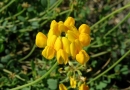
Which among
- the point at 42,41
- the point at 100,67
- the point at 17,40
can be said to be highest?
the point at 17,40

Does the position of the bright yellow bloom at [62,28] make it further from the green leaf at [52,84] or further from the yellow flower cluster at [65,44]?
the green leaf at [52,84]

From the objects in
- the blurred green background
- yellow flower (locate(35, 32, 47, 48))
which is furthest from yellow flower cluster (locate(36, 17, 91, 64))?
the blurred green background

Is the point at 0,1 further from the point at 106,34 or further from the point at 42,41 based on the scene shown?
the point at 42,41

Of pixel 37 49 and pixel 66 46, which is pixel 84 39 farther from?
pixel 37 49

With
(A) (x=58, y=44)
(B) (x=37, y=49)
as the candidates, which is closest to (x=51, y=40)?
(A) (x=58, y=44)

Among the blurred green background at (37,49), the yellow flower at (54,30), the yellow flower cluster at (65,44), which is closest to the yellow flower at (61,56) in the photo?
the yellow flower cluster at (65,44)

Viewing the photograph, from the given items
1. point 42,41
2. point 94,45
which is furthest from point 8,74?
point 42,41

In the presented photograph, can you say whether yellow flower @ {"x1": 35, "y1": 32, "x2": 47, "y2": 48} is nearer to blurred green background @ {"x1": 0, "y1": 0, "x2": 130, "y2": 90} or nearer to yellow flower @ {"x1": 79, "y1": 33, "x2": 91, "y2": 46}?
yellow flower @ {"x1": 79, "y1": 33, "x2": 91, "y2": 46}
